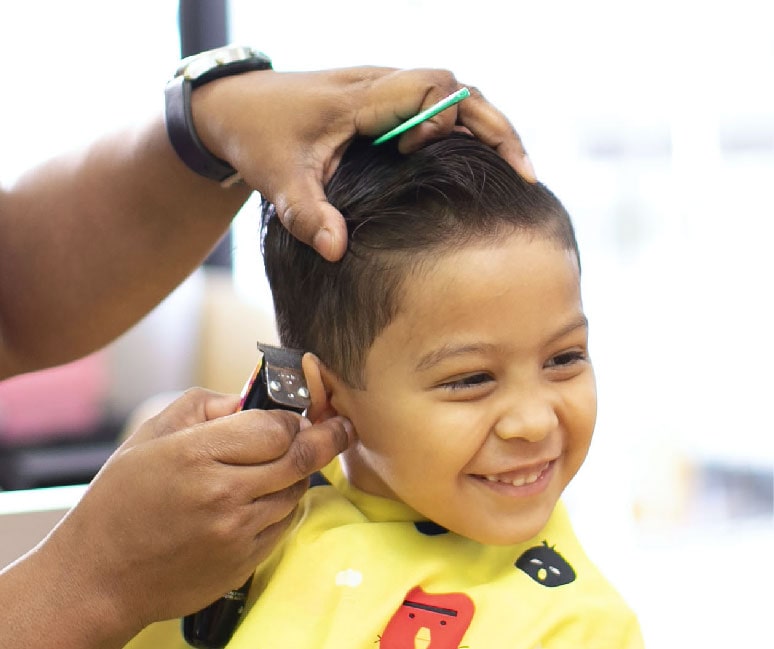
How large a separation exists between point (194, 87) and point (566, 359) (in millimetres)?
527

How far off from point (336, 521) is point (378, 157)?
0.42 m

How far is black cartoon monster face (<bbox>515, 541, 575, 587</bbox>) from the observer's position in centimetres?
103

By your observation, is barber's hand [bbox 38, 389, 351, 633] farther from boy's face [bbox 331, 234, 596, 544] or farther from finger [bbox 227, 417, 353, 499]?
boy's face [bbox 331, 234, 596, 544]

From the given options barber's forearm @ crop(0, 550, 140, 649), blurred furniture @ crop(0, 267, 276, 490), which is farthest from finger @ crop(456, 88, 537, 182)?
blurred furniture @ crop(0, 267, 276, 490)

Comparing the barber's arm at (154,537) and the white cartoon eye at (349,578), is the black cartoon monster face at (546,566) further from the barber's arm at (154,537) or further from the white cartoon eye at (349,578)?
the barber's arm at (154,537)

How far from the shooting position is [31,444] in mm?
3412

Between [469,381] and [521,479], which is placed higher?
[469,381]

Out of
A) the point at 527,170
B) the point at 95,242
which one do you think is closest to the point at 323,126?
the point at 527,170

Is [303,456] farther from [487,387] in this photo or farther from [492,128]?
[492,128]

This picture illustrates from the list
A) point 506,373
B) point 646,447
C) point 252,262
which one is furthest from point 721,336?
point 506,373

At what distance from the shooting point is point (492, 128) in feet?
3.35

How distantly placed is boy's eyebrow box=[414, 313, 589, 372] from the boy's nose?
0.06 m

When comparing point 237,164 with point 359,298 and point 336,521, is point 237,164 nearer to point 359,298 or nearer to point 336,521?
point 359,298

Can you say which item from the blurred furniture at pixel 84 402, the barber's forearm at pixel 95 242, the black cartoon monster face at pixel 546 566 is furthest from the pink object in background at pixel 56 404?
the black cartoon monster face at pixel 546 566
